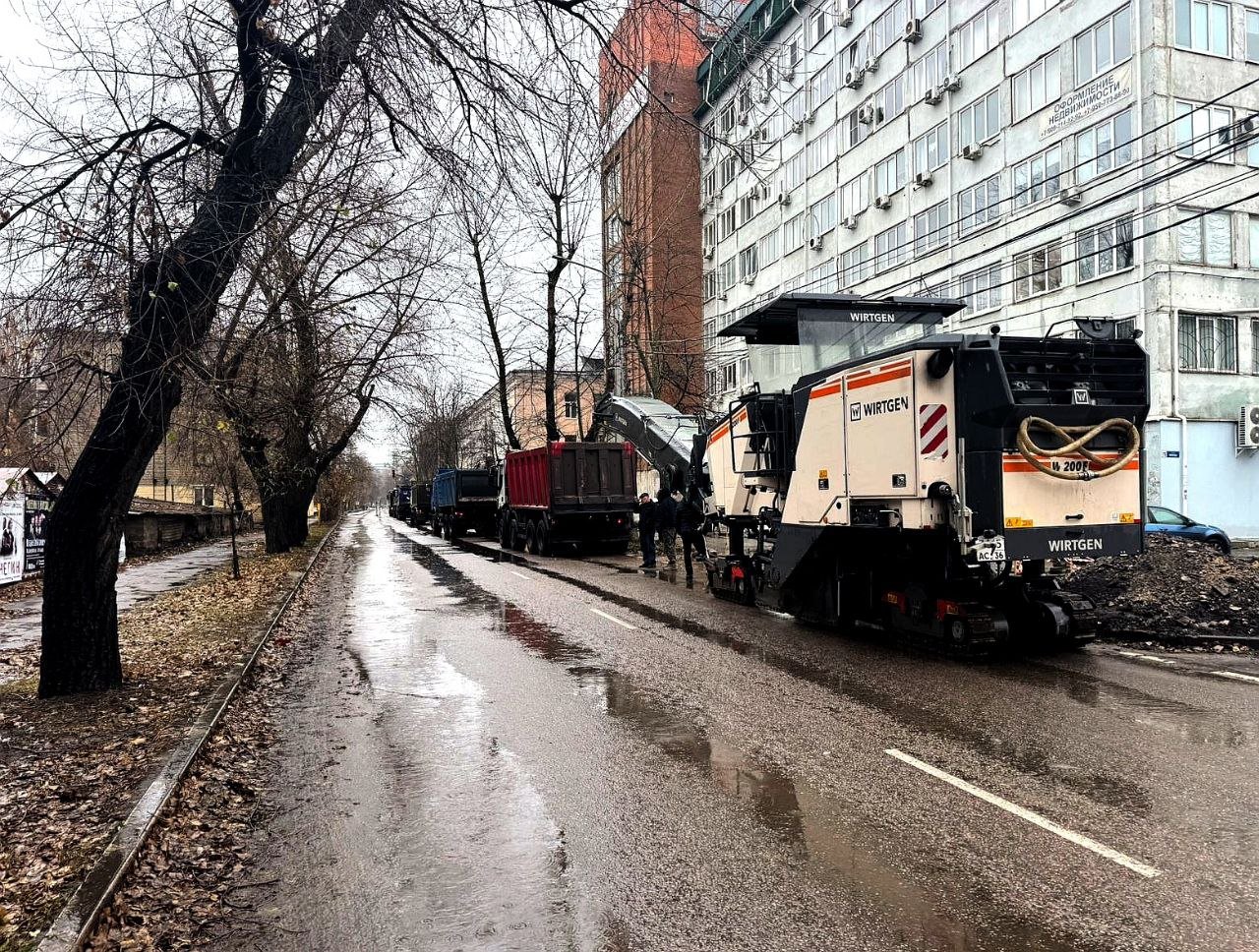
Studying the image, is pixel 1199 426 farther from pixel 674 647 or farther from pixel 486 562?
pixel 674 647

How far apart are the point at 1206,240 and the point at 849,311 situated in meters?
22.0

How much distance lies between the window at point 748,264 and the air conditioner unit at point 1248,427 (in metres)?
25.4

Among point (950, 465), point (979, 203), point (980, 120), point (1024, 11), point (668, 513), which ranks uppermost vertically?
point (1024, 11)

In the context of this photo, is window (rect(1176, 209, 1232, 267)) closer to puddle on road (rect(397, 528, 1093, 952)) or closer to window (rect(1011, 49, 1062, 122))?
window (rect(1011, 49, 1062, 122))

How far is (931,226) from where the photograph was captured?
3528 centimetres

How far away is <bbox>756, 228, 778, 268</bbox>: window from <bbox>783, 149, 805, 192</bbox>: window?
7.53 feet

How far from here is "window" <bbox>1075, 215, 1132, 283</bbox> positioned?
2788 centimetres

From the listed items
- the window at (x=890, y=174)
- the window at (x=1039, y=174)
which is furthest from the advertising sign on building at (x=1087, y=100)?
the window at (x=890, y=174)

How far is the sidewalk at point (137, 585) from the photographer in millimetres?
13062

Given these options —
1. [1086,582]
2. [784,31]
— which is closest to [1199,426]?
[1086,582]

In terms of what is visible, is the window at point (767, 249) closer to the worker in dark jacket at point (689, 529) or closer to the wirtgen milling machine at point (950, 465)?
the worker in dark jacket at point (689, 529)

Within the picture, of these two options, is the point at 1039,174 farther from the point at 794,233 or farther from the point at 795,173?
the point at 795,173

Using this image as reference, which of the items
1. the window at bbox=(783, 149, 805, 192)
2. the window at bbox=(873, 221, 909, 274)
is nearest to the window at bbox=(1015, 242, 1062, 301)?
the window at bbox=(873, 221, 909, 274)

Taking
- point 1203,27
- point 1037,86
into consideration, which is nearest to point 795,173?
point 1037,86
